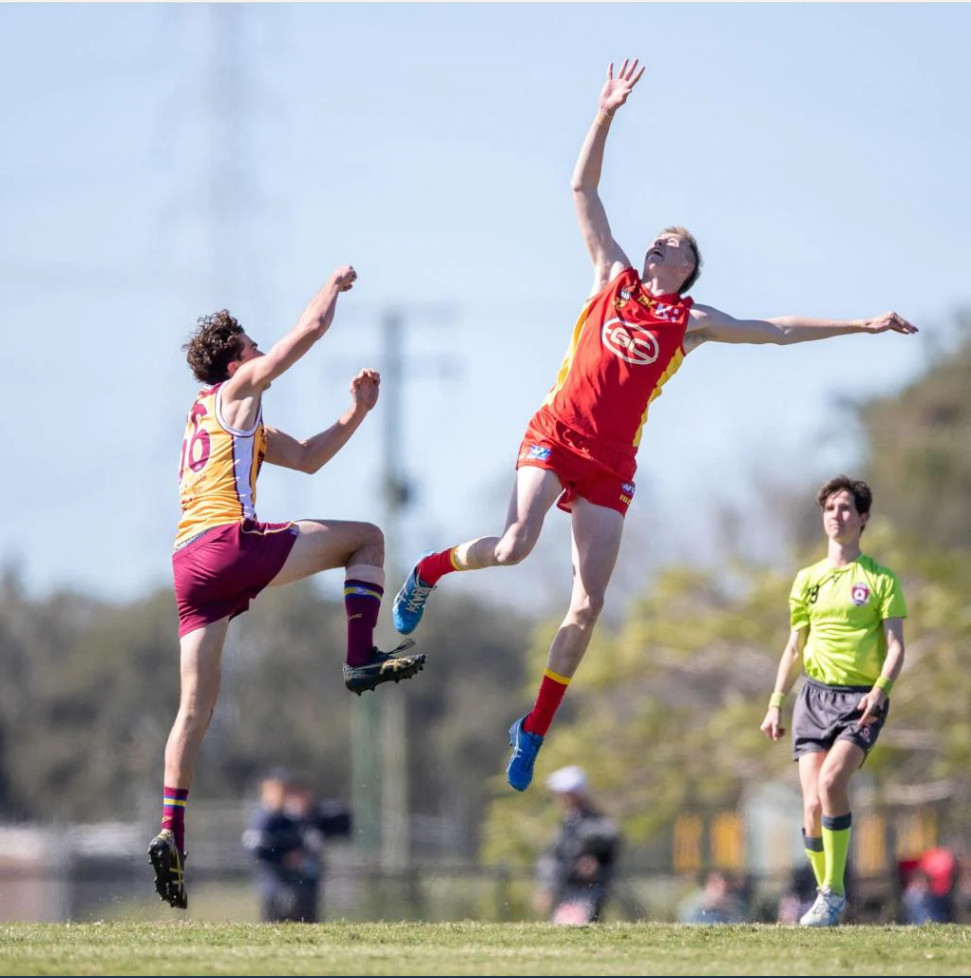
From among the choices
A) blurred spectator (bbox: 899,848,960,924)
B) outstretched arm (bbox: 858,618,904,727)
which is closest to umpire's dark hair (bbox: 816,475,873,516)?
outstretched arm (bbox: 858,618,904,727)

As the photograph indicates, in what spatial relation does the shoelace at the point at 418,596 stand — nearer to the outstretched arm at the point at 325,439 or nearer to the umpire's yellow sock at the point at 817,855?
the outstretched arm at the point at 325,439

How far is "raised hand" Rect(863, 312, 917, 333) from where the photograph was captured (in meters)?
9.78

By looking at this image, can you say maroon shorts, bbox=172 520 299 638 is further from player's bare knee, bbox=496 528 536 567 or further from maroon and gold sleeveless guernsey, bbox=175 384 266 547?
player's bare knee, bbox=496 528 536 567

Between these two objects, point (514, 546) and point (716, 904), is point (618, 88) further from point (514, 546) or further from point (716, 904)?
point (716, 904)

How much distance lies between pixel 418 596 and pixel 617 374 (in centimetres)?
165

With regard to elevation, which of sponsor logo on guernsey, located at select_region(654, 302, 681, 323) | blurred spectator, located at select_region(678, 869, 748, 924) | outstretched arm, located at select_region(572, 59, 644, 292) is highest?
outstretched arm, located at select_region(572, 59, 644, 292)

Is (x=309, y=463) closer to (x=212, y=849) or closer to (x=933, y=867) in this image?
(x=933, y=867)

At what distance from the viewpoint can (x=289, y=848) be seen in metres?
15.1

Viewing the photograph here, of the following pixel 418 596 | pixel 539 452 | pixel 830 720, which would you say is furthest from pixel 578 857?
pixel 539 452

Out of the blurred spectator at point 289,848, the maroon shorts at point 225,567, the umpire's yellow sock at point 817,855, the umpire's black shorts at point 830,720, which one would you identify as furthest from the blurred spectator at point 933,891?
the maroon shorts at point 225,567

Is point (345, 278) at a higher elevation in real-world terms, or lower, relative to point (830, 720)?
higher

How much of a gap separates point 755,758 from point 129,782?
29254mm

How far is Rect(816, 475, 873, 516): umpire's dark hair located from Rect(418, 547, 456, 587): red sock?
2.13 meters

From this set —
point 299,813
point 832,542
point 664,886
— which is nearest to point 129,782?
point 664,886
